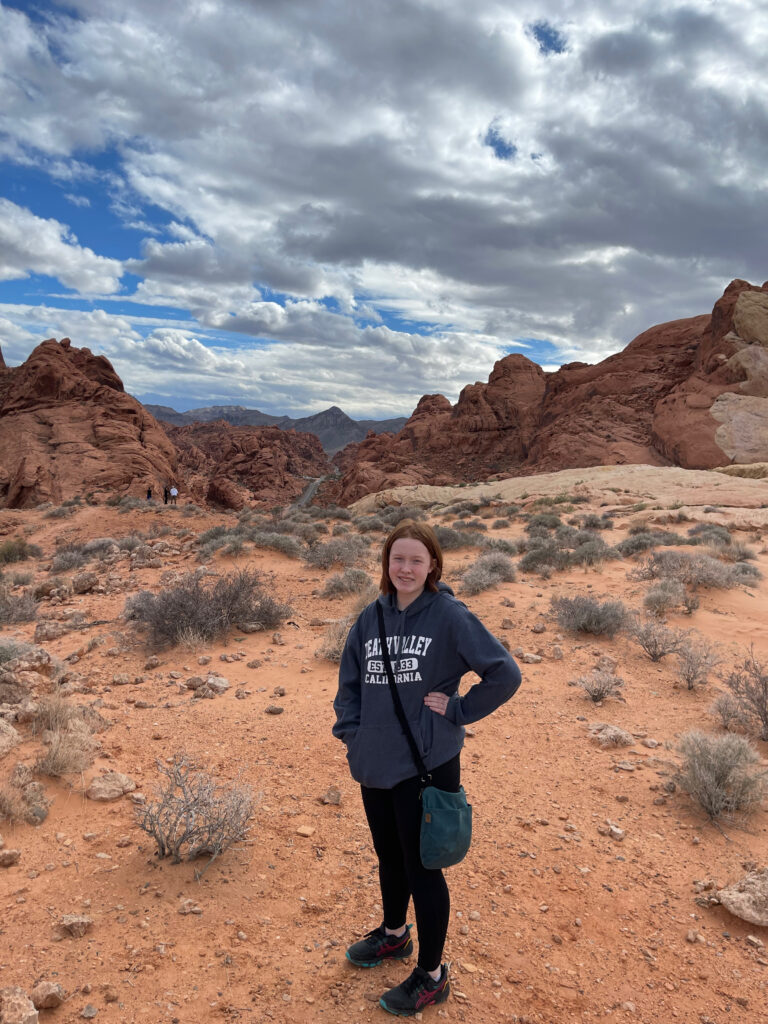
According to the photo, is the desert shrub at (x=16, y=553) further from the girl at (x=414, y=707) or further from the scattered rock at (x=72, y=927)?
the girl at (x=414, y=707)

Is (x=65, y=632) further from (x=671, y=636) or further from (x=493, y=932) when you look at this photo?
(x=671, y=636)

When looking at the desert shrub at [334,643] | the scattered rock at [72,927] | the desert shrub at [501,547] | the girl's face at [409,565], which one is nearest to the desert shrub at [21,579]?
the desert shrub at [334,643]

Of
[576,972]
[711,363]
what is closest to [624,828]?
[576,972]

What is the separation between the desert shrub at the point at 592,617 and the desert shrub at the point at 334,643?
108 inches

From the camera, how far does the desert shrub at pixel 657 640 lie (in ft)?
20.4

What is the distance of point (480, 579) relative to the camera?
8672 mm

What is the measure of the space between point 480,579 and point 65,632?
579cm

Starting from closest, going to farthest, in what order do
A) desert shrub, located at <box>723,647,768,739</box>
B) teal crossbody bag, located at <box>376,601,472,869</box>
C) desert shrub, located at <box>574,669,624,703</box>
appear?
teal crossbody bag, located at <box>376,601,472,869</box>
desert shrub, located at <box>723,647,768,739</box>
desert shrub, located at <box>574,669,624,703</box>

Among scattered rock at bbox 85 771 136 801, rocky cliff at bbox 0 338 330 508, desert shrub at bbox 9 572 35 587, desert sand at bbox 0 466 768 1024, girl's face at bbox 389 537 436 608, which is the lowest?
desert sand at bbox 0 466 768 1024

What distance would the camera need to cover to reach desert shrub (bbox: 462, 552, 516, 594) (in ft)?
28.3

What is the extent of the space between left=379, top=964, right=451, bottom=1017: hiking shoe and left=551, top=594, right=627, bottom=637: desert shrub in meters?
5.15

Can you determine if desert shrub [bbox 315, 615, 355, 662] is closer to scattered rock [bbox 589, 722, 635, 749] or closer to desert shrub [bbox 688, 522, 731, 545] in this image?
scattered rock [bbox 589, 722, 635, 749]

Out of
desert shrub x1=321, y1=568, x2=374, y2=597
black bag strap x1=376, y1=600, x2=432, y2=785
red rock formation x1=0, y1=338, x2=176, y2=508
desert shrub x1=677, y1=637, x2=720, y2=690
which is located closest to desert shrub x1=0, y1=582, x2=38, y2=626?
desert shrub x1=321, y1=568, x2=374, y2=597

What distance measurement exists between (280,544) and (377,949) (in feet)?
31.1
